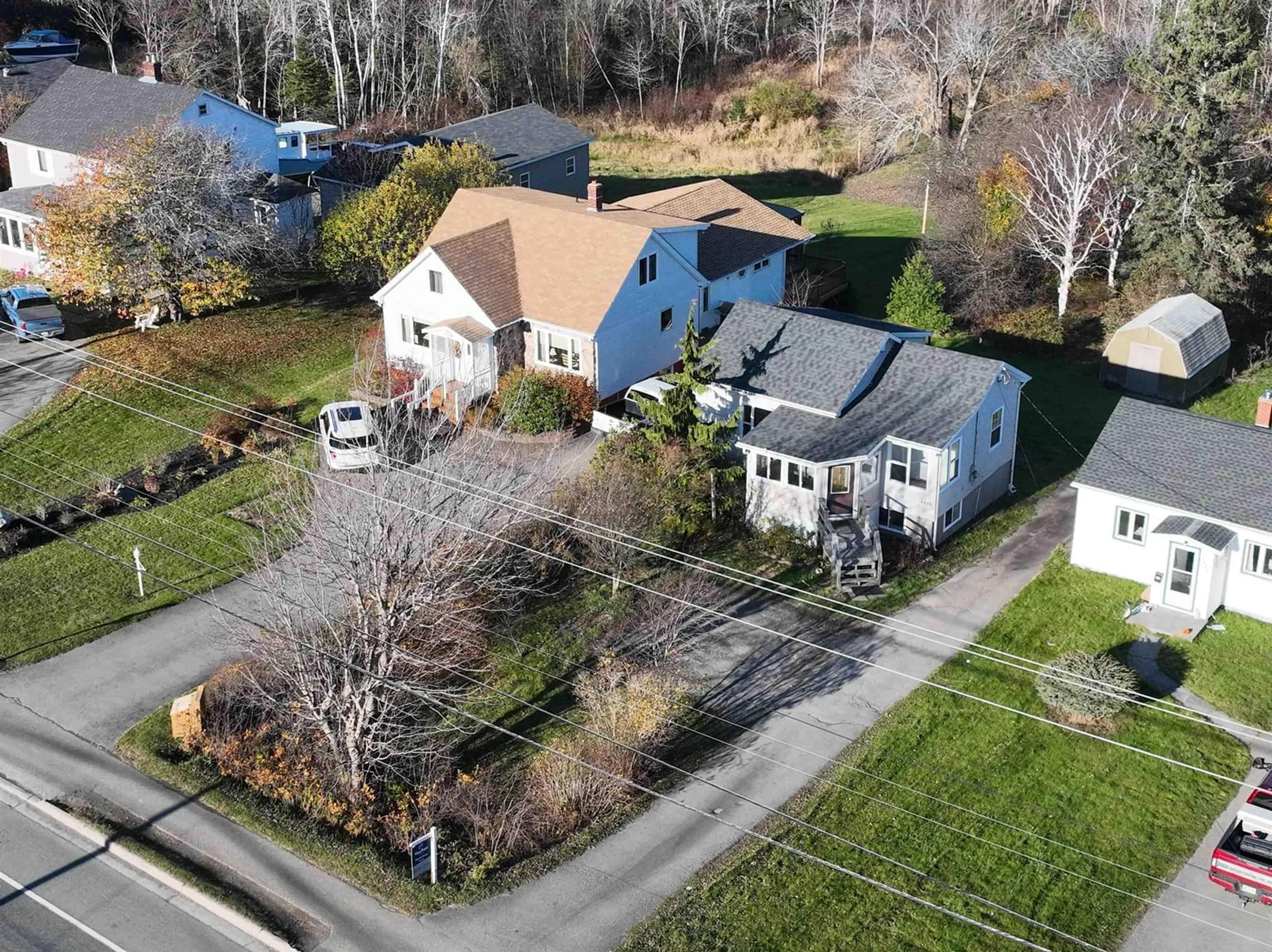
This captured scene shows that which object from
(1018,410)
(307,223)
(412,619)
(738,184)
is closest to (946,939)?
(412,619)

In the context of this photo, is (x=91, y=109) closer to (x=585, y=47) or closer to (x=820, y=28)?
(x=585, y=47)

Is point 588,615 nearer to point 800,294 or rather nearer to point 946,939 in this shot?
point 946,939

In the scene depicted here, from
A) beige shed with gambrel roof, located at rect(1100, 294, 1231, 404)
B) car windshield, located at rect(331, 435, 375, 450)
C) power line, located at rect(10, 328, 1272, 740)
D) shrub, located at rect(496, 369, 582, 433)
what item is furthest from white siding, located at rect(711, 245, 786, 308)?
power line, located at rect(10, 328, 1272, 740)

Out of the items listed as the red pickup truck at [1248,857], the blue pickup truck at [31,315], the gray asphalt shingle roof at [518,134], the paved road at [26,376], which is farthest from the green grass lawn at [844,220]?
the red pickup truck at [1248,857]

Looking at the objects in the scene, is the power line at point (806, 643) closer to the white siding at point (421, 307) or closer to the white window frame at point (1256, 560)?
the white window frame at point (1256, 560)

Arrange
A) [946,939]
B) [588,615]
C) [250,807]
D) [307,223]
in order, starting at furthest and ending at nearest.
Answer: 1. [307,223]
2. [588,615]
3. [250,807]
4. [946,939]

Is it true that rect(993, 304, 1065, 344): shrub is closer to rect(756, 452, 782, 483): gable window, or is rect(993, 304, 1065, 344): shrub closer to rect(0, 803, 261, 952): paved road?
rect(756, 452, 782, 483): gable window
